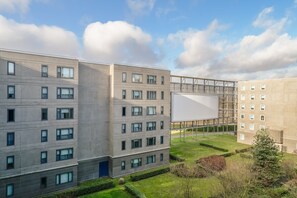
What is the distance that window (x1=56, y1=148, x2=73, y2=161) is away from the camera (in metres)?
24.3

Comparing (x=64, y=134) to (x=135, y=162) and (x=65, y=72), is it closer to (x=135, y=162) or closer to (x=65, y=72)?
(x=65, y=72)

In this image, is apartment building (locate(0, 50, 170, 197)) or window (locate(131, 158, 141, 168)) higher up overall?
apartment building (locate(0, 50, 170, 197))

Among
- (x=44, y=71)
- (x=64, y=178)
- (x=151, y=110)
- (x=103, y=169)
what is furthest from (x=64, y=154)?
(x=151, y=110)

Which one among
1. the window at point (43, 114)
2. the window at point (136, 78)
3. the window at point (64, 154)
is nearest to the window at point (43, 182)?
the window at point (64, 154)

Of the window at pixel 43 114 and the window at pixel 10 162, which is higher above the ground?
the window at pixel 43 114

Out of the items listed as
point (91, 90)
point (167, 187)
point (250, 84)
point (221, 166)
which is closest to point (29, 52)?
point (91, 90)

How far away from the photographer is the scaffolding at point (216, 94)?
45.2m

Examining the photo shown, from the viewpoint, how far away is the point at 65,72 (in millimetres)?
24578

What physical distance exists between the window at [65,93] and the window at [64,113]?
1482mm

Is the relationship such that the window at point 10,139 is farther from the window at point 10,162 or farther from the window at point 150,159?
the window at point 150,159

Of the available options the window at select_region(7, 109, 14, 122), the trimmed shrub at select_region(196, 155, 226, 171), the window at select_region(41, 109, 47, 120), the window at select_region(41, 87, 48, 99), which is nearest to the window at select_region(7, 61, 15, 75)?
the window at select_region(41, 87, 48, 99)

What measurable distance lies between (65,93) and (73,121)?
141 inches

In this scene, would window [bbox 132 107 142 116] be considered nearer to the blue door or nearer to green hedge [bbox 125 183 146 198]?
the blue door

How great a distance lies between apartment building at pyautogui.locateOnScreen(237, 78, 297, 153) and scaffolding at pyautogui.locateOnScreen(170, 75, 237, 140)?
12.8 feet
